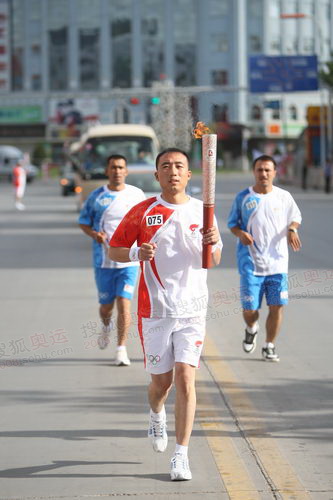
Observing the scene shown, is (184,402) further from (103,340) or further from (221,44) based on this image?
(221,44)

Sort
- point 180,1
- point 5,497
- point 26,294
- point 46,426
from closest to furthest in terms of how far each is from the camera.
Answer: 1. point 5,497
2. point 46,426
3. point 26,294
4. point 180,1

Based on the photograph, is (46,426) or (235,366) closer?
(46,426)

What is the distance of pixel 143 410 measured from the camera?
26.7ft

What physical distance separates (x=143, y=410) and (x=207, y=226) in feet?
7.54

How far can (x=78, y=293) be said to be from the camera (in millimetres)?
15602

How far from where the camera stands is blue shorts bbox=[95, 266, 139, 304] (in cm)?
1023

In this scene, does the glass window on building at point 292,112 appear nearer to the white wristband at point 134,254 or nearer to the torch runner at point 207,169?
the white wristband at point 134,254

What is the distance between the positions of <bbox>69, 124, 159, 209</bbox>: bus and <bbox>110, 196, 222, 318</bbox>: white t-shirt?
22.9 metres

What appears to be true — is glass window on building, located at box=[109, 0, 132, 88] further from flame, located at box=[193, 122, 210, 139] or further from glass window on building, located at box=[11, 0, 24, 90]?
flame, located at box=[193, 122, 210, 139]

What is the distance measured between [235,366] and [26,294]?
6.11 meters

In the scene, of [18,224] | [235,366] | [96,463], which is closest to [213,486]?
[96,463]

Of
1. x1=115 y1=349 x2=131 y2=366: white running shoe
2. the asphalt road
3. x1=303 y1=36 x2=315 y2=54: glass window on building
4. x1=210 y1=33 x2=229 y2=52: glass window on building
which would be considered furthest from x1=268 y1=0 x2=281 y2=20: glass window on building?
x1=115 y1=349 x2=131 y2=366: white running shoe

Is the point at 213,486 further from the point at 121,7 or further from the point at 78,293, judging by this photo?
the point at 121,7

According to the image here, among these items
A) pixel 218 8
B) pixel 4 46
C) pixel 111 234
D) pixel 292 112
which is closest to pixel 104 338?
pixel 111 234
